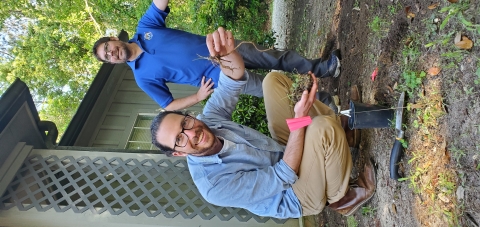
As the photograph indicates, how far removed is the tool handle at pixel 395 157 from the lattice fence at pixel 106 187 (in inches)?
73.7

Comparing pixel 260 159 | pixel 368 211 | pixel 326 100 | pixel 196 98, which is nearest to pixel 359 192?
pixel 368 211

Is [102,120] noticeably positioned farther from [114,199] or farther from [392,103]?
[392,103]

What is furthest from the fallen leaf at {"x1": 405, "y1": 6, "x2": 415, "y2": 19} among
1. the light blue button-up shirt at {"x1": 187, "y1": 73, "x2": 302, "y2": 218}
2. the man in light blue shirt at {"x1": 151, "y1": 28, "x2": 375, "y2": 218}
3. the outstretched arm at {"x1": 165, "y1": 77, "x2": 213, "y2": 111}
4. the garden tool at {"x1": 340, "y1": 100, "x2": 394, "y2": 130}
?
the outstretched arm at {"x1": 165, "y1": 77, "x2": 213, "y2": 111}

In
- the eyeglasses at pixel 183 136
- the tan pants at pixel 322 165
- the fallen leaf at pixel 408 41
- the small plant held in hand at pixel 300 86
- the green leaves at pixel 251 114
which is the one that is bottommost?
the green leaves at pixel 251 114

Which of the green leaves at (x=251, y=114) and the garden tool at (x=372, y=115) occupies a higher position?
the garden tool at (x=372, y=115)

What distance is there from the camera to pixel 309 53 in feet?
19.0

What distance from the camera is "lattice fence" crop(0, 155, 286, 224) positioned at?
12.2ft

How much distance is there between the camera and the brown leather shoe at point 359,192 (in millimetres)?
2688

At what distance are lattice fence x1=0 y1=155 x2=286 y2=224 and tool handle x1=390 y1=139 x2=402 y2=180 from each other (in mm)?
1871

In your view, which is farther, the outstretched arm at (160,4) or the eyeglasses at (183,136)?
the outstretched arm at (160,4)

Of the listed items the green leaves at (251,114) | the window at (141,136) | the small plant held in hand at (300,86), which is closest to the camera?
the small plant held in hand at (300,86)

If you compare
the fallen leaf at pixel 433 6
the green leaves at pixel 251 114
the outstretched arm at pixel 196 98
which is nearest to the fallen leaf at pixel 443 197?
the fallen leaf at pixel 433 6

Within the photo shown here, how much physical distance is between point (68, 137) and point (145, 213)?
9.17 ft

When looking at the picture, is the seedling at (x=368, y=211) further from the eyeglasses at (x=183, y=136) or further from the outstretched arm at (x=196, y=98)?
the outstretched arm at (x=196, y=98)
